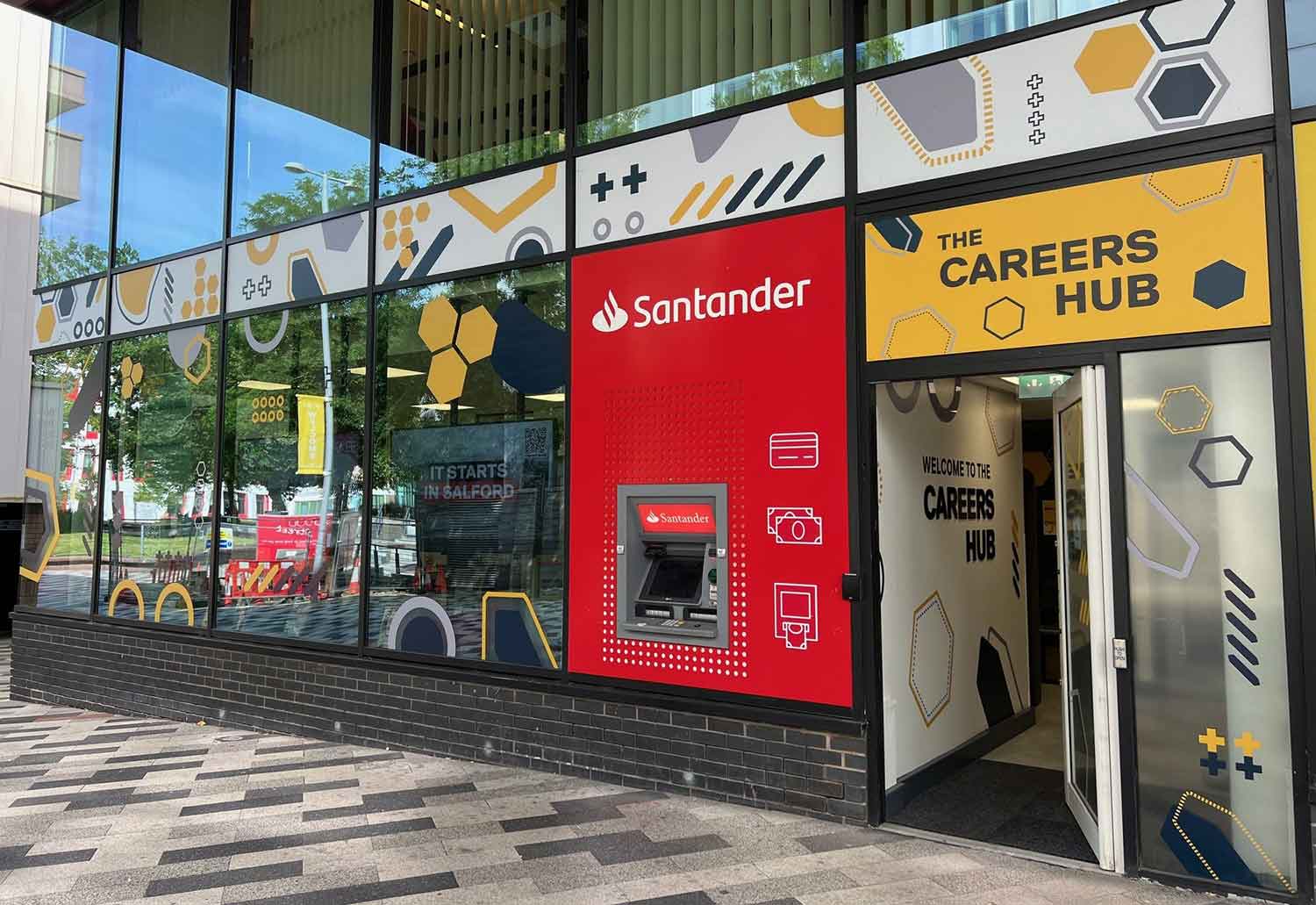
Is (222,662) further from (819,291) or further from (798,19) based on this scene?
(798,19)

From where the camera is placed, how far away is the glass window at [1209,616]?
324 centimetres

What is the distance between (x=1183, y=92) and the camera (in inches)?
138

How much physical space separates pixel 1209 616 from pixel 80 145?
30.3ft

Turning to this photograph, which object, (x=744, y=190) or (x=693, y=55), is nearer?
(x=744, y=190)

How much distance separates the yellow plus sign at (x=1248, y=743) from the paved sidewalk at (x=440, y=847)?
524mm

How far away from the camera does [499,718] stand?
17.0 ft

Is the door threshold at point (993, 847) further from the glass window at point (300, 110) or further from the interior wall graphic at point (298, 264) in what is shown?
the glass window at point (300, 110)

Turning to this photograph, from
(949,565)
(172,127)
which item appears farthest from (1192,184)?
(172,127)

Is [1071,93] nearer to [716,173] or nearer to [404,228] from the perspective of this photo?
[716,173]

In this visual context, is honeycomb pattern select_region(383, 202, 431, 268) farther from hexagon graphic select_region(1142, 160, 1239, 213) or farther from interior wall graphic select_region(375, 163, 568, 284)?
hexagon graphic select_region(1142, 160, 1239, 213)

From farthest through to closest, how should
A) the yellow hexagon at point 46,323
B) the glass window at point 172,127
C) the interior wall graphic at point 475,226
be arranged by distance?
the yellow hexagon at point 46,323, the glass window at point 172,127, the interior wall graphic at point 475,226

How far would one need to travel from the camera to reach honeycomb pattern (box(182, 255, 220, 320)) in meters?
6.97

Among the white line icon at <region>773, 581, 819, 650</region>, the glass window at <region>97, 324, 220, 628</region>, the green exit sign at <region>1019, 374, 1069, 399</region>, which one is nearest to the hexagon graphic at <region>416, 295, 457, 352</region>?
the glass window at <region>97, 324, 220, 628</region>

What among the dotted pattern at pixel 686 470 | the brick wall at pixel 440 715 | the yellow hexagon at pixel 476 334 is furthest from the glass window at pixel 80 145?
the dotted pattern at pixel 686 470
